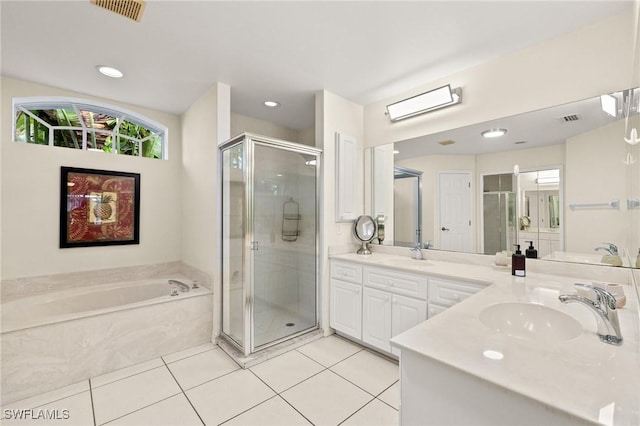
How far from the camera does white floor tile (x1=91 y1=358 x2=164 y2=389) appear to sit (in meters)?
2.11

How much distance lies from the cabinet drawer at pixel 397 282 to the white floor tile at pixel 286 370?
2.82 ft

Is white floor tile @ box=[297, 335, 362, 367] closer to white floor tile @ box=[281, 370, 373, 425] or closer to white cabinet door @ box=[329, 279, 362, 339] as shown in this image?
white cabinet door @ box=[329, 279, 362, 339]

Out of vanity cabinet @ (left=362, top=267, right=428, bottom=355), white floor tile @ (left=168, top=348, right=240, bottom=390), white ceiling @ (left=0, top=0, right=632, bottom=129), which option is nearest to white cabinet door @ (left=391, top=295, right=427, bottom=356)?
vanity cabinet @ (left=362, top=267, right=428, bottom=355)

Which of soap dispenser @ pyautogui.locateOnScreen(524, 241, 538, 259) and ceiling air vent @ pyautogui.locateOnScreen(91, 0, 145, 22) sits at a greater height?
ceiling air vent @ pyautogui.locateOnScreen(91, 0, 145, 22)

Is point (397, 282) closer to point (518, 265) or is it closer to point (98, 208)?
point (518, 265)

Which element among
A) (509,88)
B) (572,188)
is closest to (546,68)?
(509,88)

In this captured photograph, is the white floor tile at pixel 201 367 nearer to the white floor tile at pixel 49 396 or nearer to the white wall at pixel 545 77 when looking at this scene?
the white floor tile at pixel 49 396

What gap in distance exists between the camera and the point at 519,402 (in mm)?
699

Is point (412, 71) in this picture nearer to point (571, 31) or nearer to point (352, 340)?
point (571, 31)

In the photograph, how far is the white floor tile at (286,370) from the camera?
2.10 meters

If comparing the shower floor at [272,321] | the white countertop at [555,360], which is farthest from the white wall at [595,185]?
the shower floor at [272,321]

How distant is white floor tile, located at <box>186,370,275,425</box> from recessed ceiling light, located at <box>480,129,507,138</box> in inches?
106

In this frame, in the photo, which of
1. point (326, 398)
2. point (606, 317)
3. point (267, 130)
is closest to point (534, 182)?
point (606, 317)

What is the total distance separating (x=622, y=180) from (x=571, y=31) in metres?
1.11
